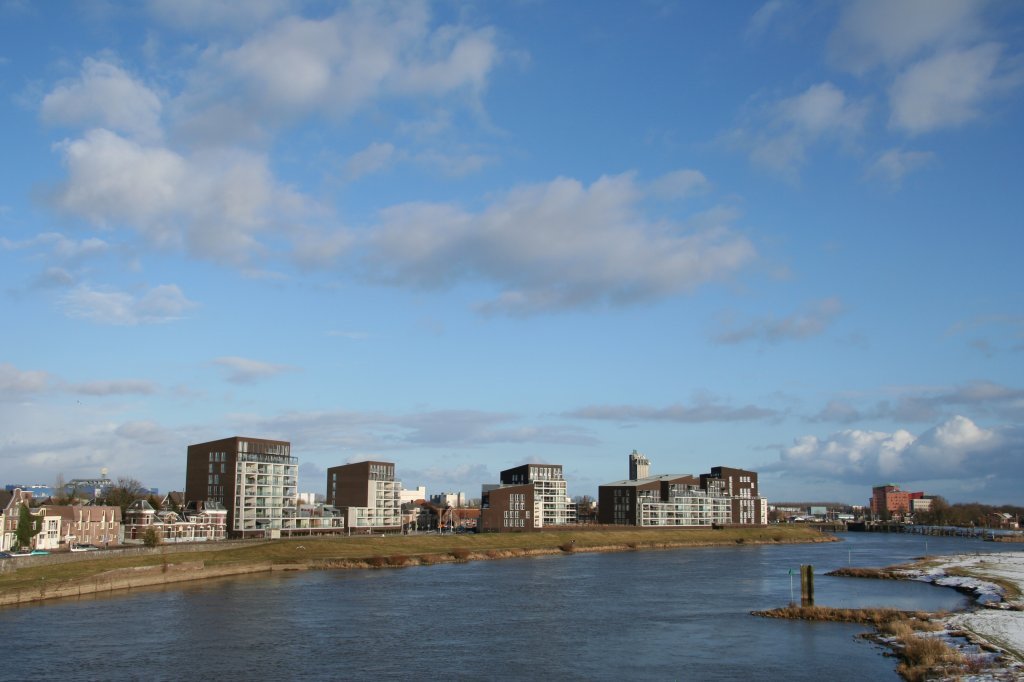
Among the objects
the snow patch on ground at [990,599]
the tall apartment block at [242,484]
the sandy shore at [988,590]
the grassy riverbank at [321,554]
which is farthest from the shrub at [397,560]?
the snow patch on ground at [990,599]

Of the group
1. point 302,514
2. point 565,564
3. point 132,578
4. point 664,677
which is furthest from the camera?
point 302,514

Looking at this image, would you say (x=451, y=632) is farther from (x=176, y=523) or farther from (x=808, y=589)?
(x=176, y=523)

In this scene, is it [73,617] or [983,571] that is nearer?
[73,617]

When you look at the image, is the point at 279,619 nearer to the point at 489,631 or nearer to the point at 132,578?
the point at 489,631

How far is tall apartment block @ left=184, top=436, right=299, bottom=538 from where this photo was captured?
12512 cm

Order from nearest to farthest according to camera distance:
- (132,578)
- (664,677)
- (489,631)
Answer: (664,677), (489,631), (132,578)

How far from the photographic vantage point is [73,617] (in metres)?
53.2

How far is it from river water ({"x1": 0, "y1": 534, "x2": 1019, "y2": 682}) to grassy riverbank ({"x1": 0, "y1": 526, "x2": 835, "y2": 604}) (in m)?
3.40

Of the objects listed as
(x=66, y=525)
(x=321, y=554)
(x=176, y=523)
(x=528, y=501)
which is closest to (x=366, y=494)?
(x=528, y=501)

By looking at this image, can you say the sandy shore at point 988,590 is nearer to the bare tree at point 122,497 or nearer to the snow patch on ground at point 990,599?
the snow patch on ground at point 990,599

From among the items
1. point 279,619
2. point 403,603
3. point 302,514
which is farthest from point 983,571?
point 302,514

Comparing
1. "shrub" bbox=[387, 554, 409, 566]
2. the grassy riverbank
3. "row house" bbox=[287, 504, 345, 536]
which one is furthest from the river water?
"row house" bbox=[287, 504, 345, 536]

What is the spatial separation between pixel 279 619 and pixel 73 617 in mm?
12633

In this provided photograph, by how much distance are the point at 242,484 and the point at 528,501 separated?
56576 mm
